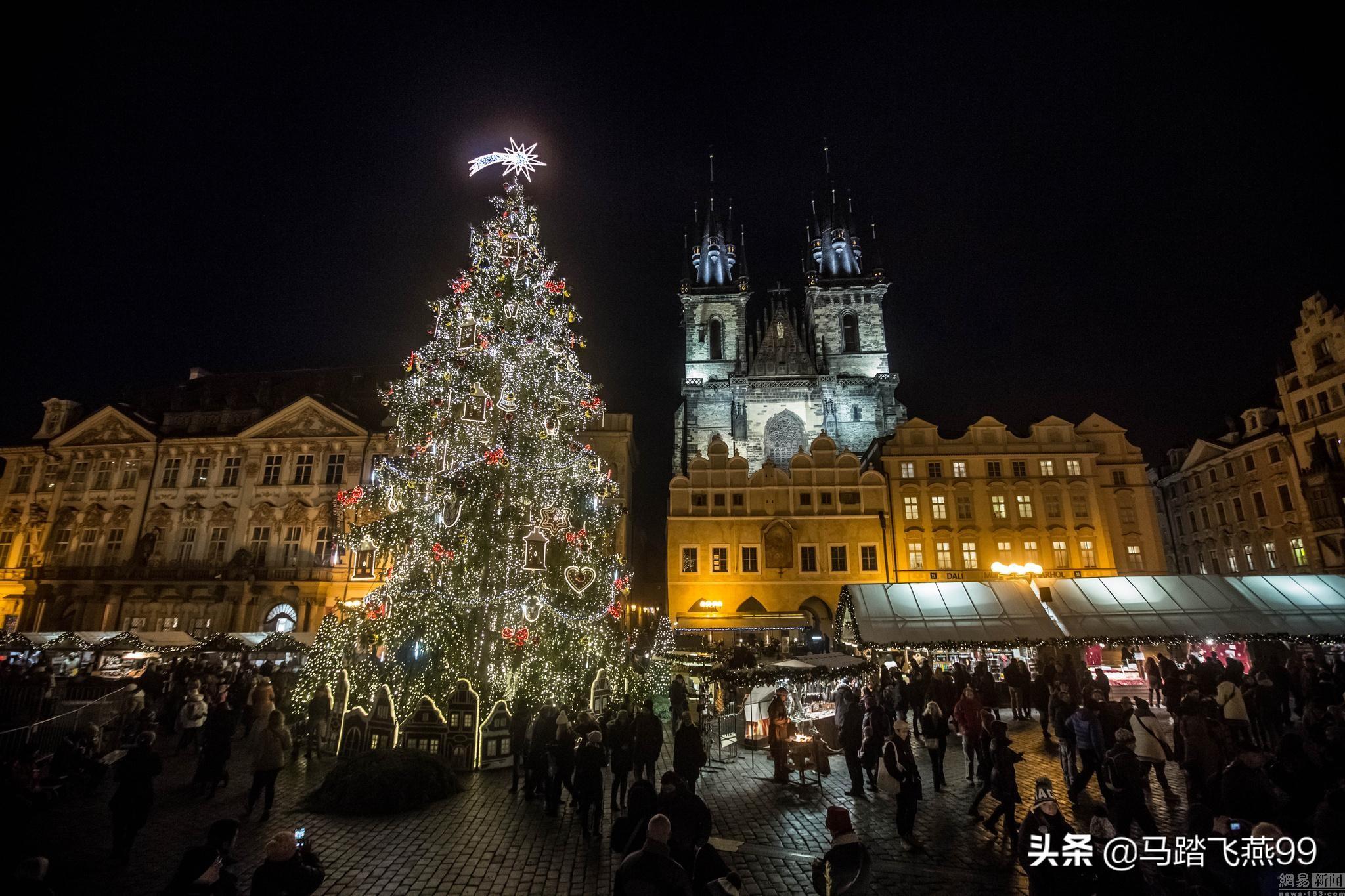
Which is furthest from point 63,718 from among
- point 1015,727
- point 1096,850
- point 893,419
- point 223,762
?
point 893,419

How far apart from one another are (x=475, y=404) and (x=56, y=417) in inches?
1528

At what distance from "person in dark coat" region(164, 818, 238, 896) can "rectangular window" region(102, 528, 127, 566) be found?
40344 mm

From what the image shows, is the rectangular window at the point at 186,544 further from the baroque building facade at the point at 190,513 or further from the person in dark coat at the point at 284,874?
the person in dark coat at the point at 284,874

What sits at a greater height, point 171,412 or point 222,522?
point 171,412

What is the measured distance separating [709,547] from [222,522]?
26.8 meters

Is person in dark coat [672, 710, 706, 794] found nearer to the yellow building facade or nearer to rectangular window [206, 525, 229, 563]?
the yellow building facade

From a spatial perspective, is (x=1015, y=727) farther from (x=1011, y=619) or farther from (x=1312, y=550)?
(x=1312, y=550)

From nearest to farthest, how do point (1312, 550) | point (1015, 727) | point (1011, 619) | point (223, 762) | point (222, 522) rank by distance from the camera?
point (223, 762)
point (1015, 727)
point (1011, 619)
point (1312, 550)
point (222, 522)

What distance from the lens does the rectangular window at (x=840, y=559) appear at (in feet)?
112

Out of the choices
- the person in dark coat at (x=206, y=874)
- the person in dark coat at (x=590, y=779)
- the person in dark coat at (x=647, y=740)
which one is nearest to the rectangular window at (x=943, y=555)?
the person in dark coat at (x=647, y=740)

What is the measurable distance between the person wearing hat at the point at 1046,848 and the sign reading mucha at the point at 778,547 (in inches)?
1108

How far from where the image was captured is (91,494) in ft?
121

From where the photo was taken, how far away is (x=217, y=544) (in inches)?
1375

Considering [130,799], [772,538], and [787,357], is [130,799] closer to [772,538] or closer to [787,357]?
[772,538]
